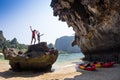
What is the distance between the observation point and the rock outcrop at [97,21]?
23922 mm

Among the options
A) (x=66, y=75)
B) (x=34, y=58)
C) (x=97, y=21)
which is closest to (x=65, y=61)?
(x=97, y=21)

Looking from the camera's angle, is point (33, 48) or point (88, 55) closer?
point (33, 48)

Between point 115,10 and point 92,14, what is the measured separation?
3456 mm

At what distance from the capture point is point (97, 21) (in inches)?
1024

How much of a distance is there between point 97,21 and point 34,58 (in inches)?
405

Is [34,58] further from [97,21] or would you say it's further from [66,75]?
[97,21]

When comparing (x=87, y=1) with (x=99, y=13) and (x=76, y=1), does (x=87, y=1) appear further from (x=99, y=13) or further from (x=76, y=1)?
(x=76, y=1)

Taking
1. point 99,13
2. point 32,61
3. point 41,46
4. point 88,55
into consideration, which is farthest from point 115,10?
point 88,55

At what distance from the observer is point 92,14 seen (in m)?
25.8

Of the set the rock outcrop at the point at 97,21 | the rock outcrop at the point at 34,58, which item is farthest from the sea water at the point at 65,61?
the rock outcrop at the point at 34,58

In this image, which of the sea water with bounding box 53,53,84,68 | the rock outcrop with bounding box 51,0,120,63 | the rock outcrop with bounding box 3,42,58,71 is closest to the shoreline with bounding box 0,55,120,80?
the rock outcrop with bounding box 3,42,58,71

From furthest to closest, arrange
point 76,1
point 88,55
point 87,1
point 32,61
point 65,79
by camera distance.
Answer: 1. point 88,55
2. point 76,1
3. point 87,1
4. point 32,61
5. point 65,79

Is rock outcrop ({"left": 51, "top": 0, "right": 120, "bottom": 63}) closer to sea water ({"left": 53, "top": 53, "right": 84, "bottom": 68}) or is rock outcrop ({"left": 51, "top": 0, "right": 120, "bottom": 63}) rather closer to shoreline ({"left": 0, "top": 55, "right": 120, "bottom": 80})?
sea water ({"left": 53, "top": 53, "right": 84, "bottom": 68})

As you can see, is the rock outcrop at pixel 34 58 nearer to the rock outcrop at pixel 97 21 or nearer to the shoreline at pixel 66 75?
the shoreline at pixel 66 75
